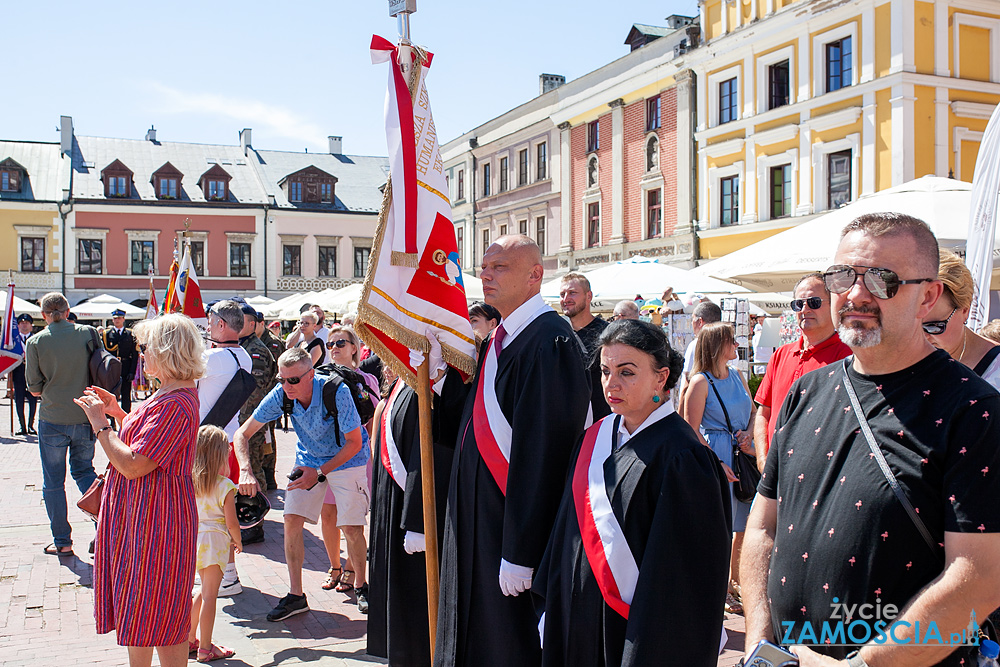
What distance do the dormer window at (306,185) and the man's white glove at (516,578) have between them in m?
41.9

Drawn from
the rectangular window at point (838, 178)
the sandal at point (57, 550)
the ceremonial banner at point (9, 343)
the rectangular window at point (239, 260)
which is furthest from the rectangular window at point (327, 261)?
the sandal at point (57, 550)

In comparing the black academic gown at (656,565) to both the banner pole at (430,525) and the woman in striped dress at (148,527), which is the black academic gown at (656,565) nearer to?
the banner pole at (430,525)

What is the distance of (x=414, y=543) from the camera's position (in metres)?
3.92

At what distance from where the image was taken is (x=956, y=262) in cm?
287

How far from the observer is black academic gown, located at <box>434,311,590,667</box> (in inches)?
128

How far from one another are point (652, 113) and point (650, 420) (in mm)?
25111

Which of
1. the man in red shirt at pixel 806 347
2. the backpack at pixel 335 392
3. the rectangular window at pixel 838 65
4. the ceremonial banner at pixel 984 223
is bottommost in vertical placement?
the backpack at pixel 335 392

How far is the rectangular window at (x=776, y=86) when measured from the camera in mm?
22141

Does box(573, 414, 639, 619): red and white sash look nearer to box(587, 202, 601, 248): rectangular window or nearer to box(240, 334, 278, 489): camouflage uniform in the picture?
box(240, 334, 278, 489): camouflage uniform

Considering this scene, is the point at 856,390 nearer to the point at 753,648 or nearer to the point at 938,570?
the point at 938,570

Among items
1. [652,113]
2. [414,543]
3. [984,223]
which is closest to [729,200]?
[652,113]

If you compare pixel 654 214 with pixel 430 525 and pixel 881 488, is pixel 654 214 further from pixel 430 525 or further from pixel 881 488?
pixel 881 488

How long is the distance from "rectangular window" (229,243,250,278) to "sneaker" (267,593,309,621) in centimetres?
3855

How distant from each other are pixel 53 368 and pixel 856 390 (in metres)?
7.27
